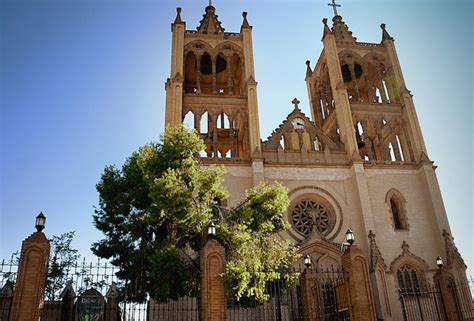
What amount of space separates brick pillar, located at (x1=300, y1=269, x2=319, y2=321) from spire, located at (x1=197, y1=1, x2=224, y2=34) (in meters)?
21.7

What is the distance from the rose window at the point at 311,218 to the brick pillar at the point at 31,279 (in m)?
15.3

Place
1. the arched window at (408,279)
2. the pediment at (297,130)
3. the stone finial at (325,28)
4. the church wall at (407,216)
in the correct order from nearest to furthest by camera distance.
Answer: the arched window at (408,279)
the church wall at (407,216)
the pediment at (297,130)
the stone finial at (325,28)

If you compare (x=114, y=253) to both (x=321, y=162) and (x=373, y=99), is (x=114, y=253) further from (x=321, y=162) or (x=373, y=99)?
(x=373, y=99)

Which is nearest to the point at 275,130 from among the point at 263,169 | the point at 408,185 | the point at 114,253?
the point at 263,169

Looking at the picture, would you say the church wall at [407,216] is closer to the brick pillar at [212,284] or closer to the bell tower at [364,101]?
the bell tower at [364,101]

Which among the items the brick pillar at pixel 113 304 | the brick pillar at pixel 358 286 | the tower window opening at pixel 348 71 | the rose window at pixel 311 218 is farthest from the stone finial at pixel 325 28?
the brick pillar at pixel 113 304

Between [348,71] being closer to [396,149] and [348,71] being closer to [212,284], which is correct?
[396,149]

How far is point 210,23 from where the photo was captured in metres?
32.8

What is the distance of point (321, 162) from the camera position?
25.6 m

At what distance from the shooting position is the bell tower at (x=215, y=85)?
2620 cm

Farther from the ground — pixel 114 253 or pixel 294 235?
pixel 294 235

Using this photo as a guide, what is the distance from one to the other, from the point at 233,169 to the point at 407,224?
1087 cm

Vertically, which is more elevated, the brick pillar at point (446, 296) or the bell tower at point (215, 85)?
the bell tower at point (215, 85)

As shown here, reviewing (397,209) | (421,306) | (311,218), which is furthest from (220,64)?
(421,306)
